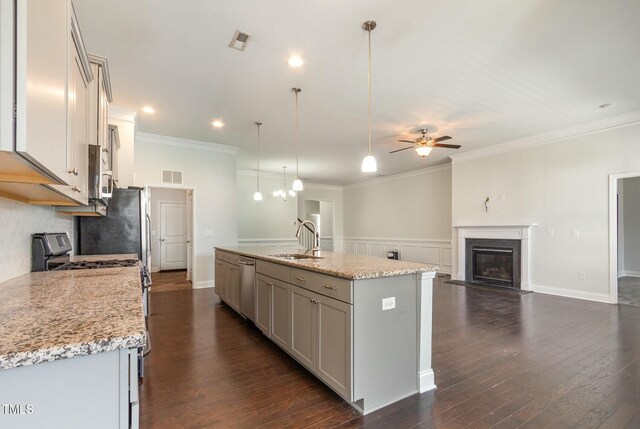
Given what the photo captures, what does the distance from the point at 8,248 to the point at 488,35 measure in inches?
149

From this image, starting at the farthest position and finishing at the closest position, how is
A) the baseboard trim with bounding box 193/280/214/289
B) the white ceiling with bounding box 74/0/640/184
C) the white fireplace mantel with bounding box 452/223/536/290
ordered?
the baseboard trim with bounding box 193/280/214/289 < the white fireplace mantel with bounding box 452/223/536/290 < the white ceiling with bounding box 74/0/640/184

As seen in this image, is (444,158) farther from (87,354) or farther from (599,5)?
(87,354)

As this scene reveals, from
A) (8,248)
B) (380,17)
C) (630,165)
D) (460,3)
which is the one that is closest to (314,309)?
(8,248)

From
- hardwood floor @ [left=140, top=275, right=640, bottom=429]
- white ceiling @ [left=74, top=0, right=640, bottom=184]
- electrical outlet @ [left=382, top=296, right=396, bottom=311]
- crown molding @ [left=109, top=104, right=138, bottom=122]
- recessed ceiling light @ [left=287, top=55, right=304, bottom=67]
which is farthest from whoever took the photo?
crown molding @ [left=109, top=104, right=138, bottom=122]

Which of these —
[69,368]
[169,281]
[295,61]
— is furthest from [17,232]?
[169,281]

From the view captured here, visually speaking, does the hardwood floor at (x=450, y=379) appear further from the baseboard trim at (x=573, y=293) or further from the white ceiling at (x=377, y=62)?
the white ceiling at (x=377, y=62)

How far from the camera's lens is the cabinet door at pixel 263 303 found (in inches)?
120

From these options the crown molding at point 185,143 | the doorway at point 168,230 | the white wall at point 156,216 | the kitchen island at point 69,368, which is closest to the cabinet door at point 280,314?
the kitchen island at point 69,368

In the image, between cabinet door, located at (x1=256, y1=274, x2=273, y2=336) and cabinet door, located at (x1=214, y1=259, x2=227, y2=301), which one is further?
cabinet door, located at (x1=214, y1=259, x2=227, y2=301)

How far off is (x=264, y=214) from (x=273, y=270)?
6173 mm

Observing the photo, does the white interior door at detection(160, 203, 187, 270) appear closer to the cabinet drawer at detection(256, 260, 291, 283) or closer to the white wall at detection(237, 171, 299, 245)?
the white wall at detection(237, 171, 299, 245)

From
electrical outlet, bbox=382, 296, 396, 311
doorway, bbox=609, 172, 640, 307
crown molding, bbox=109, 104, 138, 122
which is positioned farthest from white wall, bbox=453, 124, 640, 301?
crown molding, bbox=109, 104, 138, 122

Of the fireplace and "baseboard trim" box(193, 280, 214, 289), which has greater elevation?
the fireplace

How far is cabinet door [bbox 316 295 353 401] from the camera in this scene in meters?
1.95
